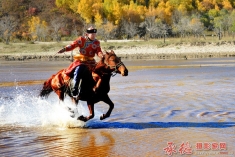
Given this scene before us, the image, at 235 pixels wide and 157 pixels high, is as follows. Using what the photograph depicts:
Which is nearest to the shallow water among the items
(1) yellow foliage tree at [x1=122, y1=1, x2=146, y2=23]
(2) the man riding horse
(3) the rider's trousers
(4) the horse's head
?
(3) the rider's trousers

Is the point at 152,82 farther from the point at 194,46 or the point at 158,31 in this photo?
the point at 158,31

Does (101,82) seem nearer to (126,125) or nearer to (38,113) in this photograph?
(126,125)

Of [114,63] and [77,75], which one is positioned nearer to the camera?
[114,63]

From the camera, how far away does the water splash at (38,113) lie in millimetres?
10539

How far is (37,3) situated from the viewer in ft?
402

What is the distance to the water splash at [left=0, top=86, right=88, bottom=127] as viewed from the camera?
10539mm

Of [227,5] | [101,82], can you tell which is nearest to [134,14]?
[227,5]

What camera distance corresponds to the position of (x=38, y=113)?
12.1m

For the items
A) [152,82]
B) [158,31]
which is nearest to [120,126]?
[152,82]

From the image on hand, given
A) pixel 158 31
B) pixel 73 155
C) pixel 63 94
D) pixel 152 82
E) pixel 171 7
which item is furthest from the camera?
pixel 171 7

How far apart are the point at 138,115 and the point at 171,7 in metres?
110

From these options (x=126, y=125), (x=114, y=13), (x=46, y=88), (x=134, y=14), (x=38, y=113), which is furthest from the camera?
(x=114, y=13)

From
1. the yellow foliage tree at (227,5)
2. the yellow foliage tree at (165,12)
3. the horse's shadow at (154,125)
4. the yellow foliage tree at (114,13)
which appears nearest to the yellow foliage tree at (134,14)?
the yellow foliage tree at (114,13)

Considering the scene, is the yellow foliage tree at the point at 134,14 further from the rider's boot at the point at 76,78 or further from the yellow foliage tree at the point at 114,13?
the rider's boot at the point at 76,78
